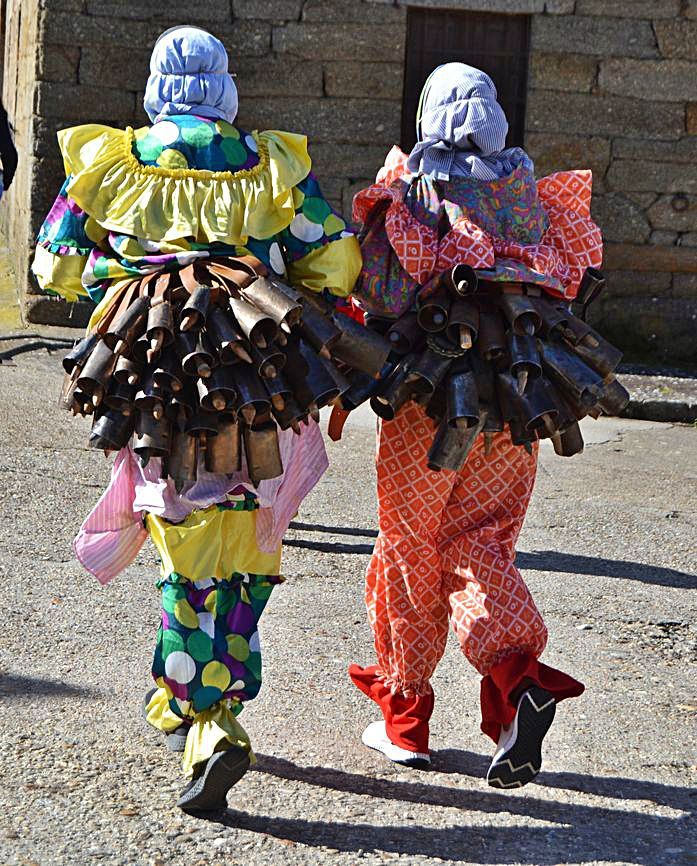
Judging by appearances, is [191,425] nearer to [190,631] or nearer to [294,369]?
[294,369]

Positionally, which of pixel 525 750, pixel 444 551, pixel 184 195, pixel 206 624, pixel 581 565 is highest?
pixel 184 195

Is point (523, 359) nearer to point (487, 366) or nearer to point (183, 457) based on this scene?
point (487, 366)

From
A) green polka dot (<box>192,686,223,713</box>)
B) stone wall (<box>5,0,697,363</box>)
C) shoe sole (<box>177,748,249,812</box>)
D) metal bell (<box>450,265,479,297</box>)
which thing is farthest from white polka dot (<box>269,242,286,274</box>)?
stone wall (<box>5,0,697,363</box>)

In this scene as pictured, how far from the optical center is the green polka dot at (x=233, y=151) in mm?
3058

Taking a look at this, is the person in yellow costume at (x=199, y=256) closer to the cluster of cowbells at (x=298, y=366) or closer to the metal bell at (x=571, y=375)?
the cluster of cowbells at (x=298, y=366)

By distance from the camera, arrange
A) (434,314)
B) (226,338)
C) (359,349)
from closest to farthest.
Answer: (226,338)
(359,349)
(434,314)

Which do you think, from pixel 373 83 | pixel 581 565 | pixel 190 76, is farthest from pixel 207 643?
pixel 373 83

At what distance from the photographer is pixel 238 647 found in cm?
314

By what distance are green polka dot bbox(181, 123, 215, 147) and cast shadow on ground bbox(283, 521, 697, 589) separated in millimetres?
2497

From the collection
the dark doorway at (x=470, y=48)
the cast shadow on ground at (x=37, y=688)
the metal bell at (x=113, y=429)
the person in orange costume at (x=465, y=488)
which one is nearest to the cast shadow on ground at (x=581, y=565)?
the cast shadow on ground at (x=37, y=688)

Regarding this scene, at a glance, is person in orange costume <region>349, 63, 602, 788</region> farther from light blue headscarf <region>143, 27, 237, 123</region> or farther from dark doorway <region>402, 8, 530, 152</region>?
dark doorway <region>402, 8, 530, 152</region>

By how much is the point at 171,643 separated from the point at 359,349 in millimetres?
826

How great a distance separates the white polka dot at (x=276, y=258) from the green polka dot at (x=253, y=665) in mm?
927

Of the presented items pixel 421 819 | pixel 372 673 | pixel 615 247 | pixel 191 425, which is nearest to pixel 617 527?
pixel 372 673
